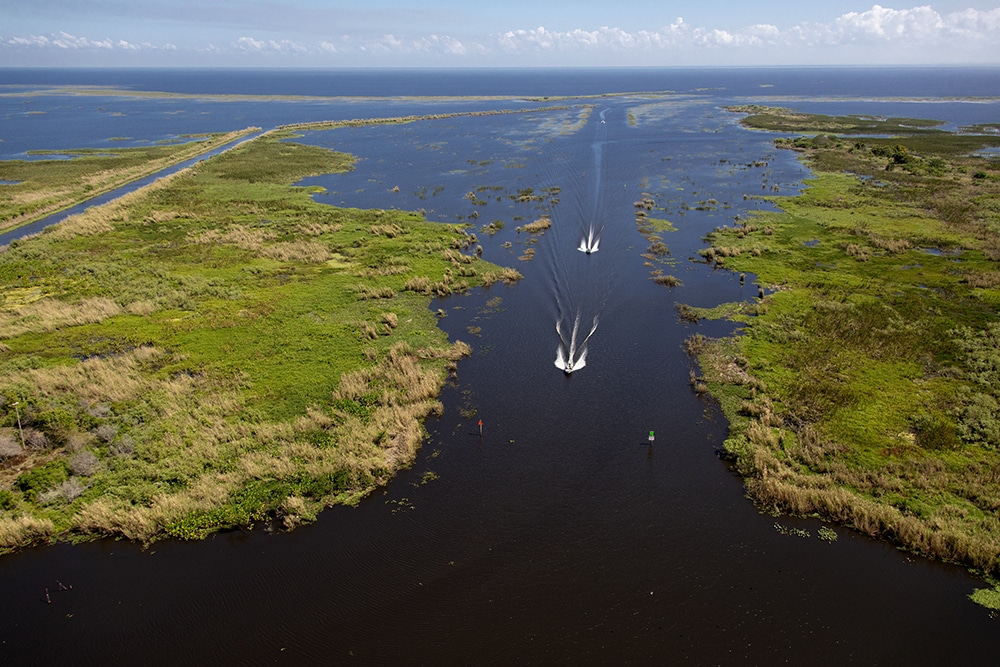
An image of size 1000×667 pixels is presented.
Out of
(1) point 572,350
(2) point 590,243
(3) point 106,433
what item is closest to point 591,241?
(2) point 590,243

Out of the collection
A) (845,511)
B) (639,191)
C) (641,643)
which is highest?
(639,191)

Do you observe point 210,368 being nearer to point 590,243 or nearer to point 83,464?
point 83,464

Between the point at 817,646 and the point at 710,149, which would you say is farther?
the point at 710,149

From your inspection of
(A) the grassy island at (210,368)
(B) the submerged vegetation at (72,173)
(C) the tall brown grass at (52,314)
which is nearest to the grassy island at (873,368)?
(A) the grassy island at (210,368)

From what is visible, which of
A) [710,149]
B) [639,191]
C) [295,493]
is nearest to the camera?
[295,493]

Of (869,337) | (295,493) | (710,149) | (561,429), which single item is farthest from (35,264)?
(710,149)

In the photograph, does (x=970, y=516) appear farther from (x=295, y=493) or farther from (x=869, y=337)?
(x=295, y=493)

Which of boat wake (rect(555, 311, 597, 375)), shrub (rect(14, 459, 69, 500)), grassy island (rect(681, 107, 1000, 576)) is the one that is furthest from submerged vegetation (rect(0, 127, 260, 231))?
grassy island (rect(681, 107, 1000, 576))

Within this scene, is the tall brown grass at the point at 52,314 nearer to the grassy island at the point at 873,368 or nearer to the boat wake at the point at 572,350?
the boat wake at the point at 572,350
